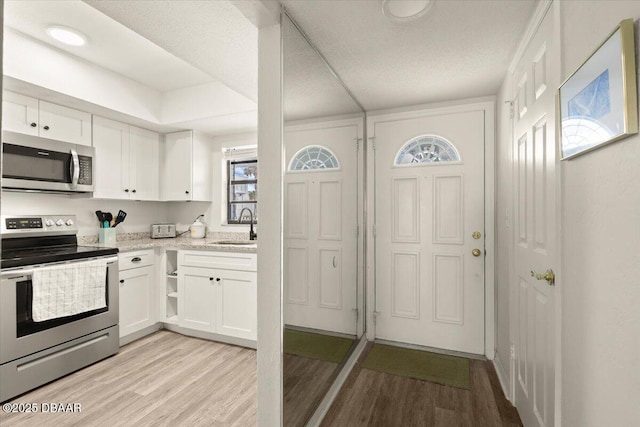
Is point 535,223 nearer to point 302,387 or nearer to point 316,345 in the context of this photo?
point 316,345

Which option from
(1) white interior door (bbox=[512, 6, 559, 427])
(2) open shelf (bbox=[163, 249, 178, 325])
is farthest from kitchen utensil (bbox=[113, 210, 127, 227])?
(1) white interior door (bbox=[512, 6, 559, 427])

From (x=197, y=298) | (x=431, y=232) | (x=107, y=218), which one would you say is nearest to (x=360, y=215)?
(x=431, y=232)

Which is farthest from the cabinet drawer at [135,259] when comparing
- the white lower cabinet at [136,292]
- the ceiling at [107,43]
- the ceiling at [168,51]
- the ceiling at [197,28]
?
the ceiling at [197,28]

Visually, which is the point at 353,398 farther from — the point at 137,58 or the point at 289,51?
the point at 137,58

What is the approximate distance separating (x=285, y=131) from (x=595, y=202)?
1.26 m

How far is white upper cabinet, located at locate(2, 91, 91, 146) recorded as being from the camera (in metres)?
2.44

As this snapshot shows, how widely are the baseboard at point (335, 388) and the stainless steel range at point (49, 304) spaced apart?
1.94m

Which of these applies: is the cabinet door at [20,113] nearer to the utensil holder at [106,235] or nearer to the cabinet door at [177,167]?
the utensil holder at [106,235]

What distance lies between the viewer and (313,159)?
6.57ft

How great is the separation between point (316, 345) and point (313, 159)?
1160 millimetres

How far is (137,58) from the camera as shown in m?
2.69

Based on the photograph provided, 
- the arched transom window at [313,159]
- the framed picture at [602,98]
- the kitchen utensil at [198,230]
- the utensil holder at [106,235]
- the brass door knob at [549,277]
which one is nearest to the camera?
the framed picture at [602,98]

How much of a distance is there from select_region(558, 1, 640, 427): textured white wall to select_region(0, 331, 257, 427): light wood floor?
1702mm

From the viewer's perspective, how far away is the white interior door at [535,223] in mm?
1398
